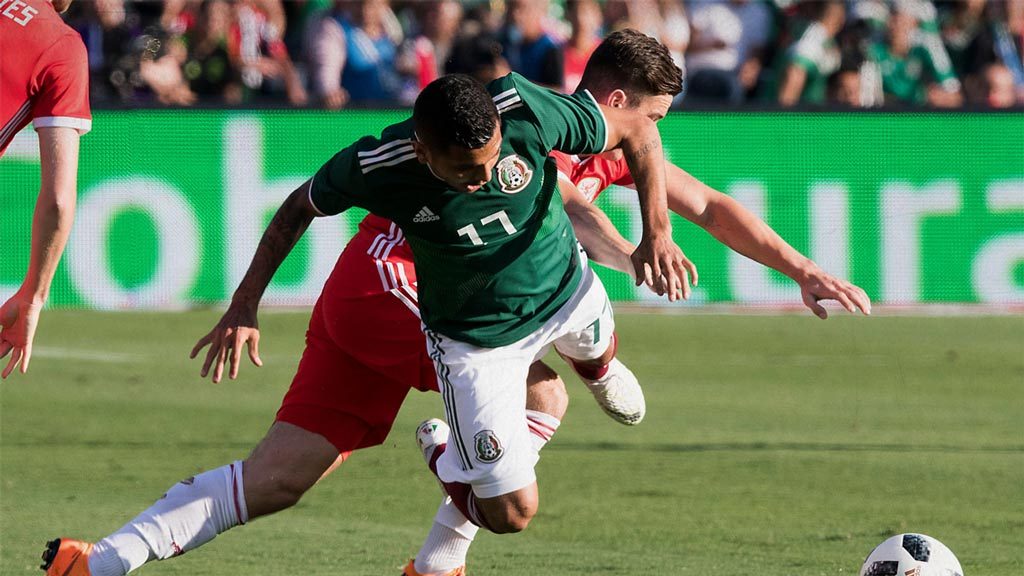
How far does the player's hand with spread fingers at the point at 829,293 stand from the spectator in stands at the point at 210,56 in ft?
34.6

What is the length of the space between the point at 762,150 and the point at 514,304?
10.3m

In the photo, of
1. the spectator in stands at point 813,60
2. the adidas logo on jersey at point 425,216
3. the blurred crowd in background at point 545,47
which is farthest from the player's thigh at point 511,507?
the spectator in stands at point 813,60

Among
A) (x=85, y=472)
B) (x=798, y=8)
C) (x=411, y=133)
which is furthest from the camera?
(x=798, y=8)

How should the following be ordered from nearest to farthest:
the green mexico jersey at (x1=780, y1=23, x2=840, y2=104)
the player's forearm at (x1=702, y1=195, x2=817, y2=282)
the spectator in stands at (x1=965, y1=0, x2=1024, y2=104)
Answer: the player's forearm at (x1=702, y1=195, x2=817, y2=282) → the green mexico jersey at (x1=780, y1=23, x2=840, y2=104) → the spectator in stands at (x1=965, y1=0, x2=1024, y2=104)

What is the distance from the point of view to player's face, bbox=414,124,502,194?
4.97 metres

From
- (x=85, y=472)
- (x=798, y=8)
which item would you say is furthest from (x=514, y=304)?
(x=798, y=8)

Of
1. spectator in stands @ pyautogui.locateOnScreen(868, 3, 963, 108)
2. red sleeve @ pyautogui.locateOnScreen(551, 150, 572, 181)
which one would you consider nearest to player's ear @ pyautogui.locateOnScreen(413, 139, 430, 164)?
red sleeve @ pyautogui.locateOnScreen(551, 150, 572, 181)

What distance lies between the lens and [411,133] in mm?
5242

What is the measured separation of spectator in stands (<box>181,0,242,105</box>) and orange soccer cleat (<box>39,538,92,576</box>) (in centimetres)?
1057

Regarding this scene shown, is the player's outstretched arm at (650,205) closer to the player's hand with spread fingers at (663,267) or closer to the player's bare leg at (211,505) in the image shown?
the player's hand with spread fingers at (663,267)

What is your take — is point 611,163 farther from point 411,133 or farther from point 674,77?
point 411,133

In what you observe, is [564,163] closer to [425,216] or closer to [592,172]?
[592,172]

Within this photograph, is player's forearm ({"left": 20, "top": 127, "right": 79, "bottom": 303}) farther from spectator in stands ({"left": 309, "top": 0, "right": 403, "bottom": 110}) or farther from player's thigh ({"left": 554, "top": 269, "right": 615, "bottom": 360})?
spectator in stands ({"left": 309, "top": 0, "right": 403, "bottom": 110})

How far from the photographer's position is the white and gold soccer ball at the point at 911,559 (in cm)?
581
